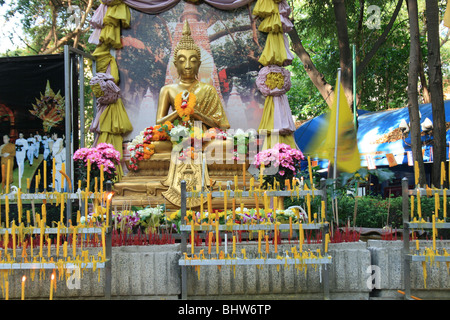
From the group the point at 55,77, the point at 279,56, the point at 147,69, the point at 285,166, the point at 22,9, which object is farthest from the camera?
the point at 22,9

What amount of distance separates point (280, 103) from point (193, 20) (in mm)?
2842

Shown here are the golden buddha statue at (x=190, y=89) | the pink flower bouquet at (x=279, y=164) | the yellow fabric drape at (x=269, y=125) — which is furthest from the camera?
the golden buddha statue at (x=190, y=89)

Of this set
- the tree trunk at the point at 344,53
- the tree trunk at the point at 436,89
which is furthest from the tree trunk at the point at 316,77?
the tree trunk at the point at 436,89

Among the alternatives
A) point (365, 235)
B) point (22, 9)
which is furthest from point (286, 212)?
point (22, 9)

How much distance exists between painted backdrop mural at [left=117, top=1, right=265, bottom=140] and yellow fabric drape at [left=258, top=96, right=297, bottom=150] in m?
0.60

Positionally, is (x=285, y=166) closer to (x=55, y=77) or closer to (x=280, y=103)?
(x=280, y=103)

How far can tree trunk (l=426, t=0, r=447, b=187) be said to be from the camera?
1019 centimetres

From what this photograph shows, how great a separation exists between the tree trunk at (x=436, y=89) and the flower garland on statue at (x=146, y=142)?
5076 millimetres

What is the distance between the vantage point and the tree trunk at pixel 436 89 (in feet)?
33.4

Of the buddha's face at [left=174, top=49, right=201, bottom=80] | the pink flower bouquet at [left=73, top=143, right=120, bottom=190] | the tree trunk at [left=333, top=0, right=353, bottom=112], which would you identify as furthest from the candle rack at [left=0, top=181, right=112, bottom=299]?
the tree trunk at [left=333, top=0, right=353, bottom=112]

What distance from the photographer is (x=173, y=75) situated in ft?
38.7

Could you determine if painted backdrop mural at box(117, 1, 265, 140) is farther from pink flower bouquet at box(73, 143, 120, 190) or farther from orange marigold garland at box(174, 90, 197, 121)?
pink flower bouquet at box(73, 143, 120, 190)

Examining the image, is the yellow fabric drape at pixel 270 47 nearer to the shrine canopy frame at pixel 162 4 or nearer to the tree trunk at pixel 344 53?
the shrine canopy frame at pixel 162 4

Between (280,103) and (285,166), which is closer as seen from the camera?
(285,166)
